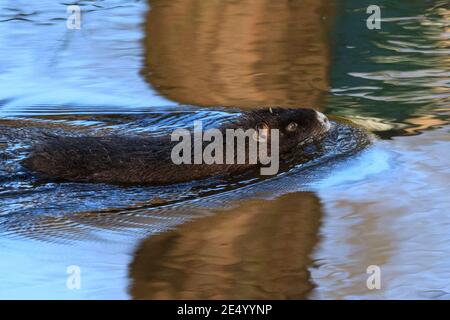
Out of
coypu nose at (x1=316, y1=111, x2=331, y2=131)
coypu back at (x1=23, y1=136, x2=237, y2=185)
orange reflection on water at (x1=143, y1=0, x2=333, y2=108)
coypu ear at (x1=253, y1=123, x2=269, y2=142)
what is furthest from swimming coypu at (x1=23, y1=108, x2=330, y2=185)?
orange reflection on water at (x1=143, y1=0, x2=333, y2=108)

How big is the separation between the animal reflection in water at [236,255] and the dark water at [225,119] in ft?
0.04

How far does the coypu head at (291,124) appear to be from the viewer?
24.2 ft

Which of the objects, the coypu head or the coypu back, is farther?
the coypu head

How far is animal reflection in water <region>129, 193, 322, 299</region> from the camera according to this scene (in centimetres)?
496

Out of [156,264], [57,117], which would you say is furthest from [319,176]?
[57,117]

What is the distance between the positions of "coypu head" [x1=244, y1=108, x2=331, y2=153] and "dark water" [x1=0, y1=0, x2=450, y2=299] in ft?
0.53

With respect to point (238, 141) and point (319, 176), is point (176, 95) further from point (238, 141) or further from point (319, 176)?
point (319, 176)

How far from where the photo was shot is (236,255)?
5398mm

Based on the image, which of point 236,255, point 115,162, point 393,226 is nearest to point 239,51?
point 115,162

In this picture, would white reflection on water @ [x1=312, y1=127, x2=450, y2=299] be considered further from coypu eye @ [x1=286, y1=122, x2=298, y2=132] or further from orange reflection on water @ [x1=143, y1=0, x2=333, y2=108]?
orange reflection on water @ [x1=143, y1=0, x2=333, y2=108]

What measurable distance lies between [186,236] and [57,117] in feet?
9.00

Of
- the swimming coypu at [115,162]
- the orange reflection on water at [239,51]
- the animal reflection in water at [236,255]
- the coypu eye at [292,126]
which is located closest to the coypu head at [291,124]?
the coypu eye at [292,126]

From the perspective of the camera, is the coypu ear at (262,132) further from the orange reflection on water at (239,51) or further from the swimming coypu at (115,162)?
the orange reflection on water at (239,51)

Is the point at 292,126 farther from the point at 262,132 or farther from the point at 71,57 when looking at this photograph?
the point at 71,57
